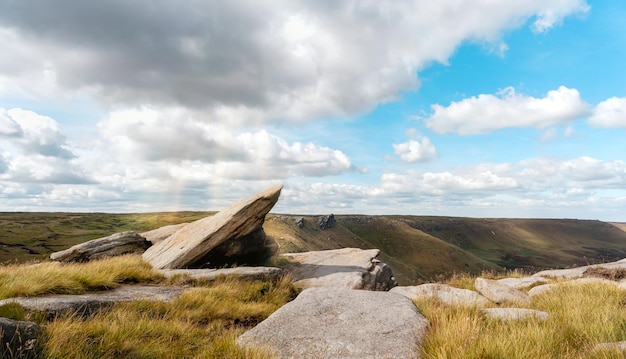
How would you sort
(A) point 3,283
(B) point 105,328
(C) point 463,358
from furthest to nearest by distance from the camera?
(A) point 3,283
(B) point 105,328
(C) point 463,358

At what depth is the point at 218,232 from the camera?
17078mm

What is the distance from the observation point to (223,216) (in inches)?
712

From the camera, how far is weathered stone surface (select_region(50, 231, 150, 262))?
→ 19.4 metres

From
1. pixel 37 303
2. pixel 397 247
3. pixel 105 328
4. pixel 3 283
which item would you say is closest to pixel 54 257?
pixel 3 283

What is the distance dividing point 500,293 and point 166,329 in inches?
473

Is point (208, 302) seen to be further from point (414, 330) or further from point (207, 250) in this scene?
point (207, 250)

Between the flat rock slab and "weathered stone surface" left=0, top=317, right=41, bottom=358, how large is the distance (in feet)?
7.36

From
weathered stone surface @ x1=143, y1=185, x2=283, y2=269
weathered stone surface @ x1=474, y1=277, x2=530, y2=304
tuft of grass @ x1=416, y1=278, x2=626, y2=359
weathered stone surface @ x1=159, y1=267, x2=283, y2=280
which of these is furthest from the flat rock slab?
weathered stone surface @ x1=474, y1=277, x2=530, y2=304

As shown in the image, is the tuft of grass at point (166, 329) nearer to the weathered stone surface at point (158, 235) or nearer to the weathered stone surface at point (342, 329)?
the weathered stone surface at point (342, 329)

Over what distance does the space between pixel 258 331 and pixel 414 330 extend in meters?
3.11

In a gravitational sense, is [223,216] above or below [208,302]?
above

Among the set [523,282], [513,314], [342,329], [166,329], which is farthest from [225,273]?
[523,282]

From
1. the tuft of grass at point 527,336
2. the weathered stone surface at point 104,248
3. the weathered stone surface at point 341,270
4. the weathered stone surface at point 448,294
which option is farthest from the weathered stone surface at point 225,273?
the tuft of grass at point 527,336

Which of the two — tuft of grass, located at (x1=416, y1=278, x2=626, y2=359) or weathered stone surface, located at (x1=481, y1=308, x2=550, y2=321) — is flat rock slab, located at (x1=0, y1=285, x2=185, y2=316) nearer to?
tuft of grass, located at (x1=416, y1=278, x2=626, y2=359)
